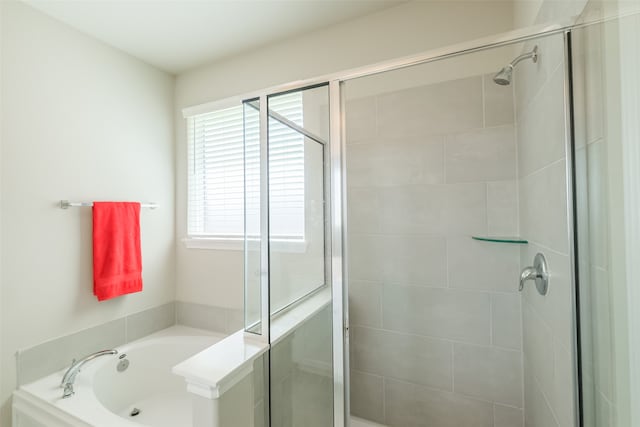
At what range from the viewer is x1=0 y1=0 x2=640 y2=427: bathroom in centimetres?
73

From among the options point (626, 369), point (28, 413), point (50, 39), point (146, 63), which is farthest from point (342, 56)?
point (28, 413)

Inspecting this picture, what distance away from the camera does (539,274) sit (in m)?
1.00

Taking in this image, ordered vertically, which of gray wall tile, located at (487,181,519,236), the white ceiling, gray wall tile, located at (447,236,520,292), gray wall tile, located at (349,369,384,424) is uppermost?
the white ceiling

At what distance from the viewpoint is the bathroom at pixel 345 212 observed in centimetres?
73

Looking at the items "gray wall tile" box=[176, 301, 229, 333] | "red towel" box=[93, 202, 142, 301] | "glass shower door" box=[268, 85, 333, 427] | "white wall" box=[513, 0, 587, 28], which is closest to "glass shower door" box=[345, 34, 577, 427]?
"white wall" box=[513, 0, 587, 28]

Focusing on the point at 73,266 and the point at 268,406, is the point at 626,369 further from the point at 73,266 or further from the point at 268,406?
the point at 73,266

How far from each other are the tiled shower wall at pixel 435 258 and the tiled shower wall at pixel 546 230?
80 mm

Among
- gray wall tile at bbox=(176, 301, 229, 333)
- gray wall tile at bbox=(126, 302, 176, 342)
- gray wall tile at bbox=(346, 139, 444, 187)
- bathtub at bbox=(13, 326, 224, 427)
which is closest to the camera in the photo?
bathtub at bbox=(13, 326, 224, 427)

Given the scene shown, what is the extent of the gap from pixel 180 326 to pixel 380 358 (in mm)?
1544

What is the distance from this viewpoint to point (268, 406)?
3.61 ft

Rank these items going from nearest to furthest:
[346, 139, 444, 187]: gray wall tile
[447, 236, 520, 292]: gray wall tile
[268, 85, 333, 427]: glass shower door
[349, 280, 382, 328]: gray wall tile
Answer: [268, 85, 333, 427]: glass shower door
[447, 236, 520, 292]: gray wall tile
[346, 139, 444, 187]: gray wall tile
[349, 280, 382, 328]: gray wall tile

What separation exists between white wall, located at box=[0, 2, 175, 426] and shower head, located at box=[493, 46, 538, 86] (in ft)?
7.14

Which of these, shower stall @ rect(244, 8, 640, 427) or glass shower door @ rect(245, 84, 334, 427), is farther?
glass shower door @ rect(245, 84, 334, 427)

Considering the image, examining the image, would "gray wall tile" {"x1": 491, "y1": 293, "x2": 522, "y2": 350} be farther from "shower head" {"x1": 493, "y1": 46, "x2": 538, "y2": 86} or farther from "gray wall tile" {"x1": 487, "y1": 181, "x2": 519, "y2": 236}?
"shower head" {"x1": 493, "y1": 46, "x2": 538, "y2": 86}
